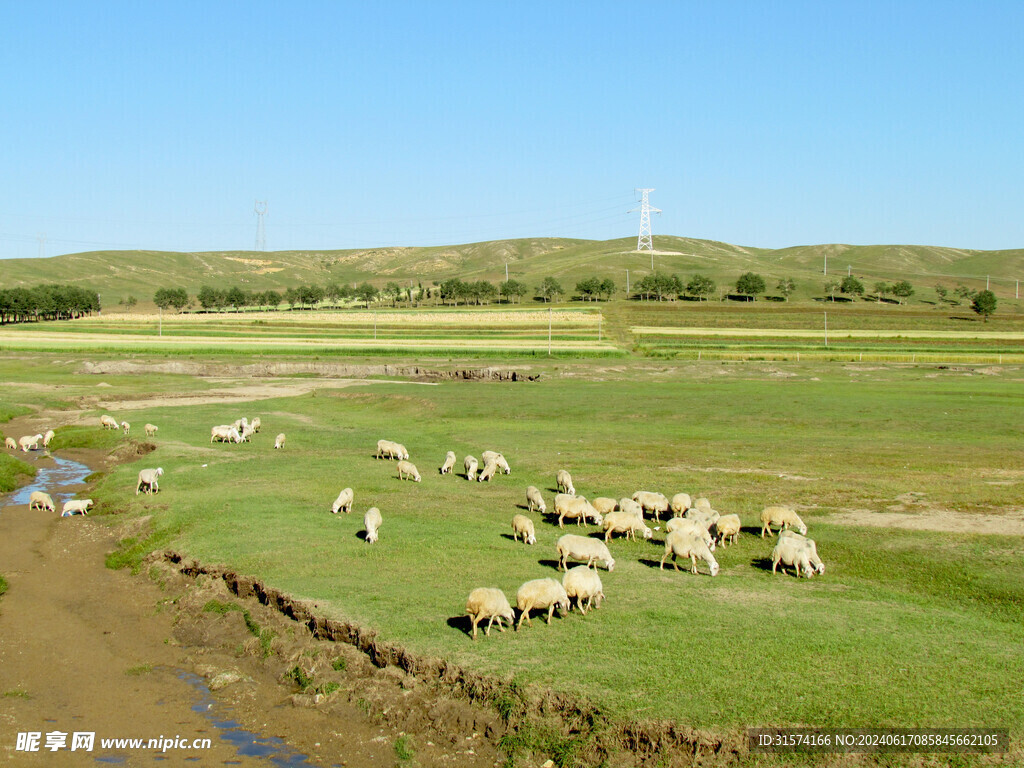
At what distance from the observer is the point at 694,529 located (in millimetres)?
18406

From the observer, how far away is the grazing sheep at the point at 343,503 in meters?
22.5

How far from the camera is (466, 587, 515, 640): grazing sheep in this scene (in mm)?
13727

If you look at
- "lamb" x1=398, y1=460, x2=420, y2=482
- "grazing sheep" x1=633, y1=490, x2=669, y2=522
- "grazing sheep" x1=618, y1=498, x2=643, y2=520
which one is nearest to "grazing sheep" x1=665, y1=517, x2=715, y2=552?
"grazing sheep" x1=618, y1=498, x2=643, y2=520

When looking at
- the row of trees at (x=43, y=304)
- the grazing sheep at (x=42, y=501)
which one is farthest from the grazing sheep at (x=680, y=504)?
the row of trees at (x=43, y=304)

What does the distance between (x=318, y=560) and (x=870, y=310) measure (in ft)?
496

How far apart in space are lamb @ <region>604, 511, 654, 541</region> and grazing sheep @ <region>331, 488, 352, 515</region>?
747cm

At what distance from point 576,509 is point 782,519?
17.3ft

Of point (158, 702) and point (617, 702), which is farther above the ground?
point (617, 702)

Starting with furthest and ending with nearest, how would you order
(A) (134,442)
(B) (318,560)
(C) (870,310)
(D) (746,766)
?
(C) (870,310), (A) (134,442), (B) (318,560), (D) (746,766)

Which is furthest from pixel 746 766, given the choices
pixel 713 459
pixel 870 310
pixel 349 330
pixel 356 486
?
pixel 870 310

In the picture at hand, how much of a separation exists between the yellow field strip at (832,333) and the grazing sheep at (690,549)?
10023 cm

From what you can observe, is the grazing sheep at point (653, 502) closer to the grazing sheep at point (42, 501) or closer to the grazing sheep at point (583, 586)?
the grazing sheep at point (583, 586)

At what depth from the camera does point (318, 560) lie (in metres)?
18.1

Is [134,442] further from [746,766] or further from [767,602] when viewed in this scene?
[746,766]
